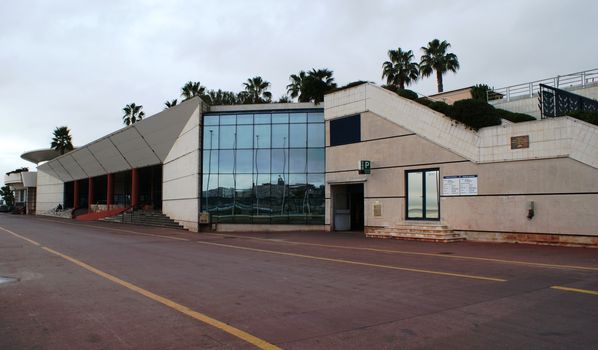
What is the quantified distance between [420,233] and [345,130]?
841 cm

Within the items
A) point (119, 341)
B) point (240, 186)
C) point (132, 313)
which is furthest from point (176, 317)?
point (240, 186)

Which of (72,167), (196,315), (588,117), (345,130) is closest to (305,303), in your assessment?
(196,315)

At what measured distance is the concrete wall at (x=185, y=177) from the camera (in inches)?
1259

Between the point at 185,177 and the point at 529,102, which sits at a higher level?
the point at 529,102

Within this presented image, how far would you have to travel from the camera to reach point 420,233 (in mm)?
20375

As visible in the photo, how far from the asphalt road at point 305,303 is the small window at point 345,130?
42.9 feet

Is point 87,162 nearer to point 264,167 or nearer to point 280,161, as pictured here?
point 264,167

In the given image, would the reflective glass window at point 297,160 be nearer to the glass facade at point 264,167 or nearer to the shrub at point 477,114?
the glass facade at point 264,167

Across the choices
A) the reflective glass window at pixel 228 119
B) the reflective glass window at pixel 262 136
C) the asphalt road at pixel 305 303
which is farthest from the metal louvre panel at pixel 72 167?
the asphalt road at pixel 305 303

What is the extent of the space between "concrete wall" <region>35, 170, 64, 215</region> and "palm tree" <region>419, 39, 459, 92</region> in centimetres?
5795

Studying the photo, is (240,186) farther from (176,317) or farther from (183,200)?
(176,317)

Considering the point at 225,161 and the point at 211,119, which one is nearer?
the point at 225,161

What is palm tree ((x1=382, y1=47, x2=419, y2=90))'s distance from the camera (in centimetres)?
4694

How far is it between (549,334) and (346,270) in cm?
591
